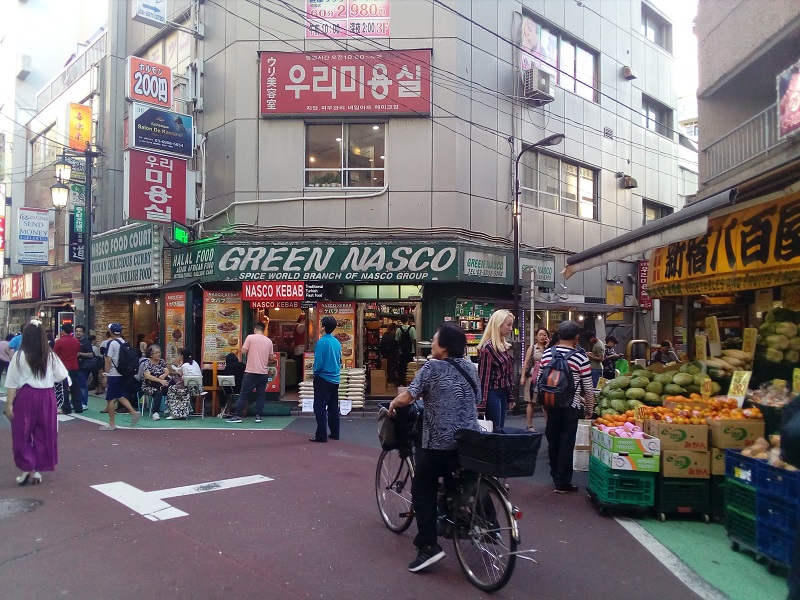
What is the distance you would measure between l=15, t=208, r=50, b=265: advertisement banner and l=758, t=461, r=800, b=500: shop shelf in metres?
22.7

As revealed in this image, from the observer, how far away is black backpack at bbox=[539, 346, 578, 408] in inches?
253

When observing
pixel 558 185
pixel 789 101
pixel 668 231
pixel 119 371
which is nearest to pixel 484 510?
pixel 668 231

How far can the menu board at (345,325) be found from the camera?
13406 millimetres

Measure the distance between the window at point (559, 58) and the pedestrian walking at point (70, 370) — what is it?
1232 cm

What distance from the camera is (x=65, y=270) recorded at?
21.2 m

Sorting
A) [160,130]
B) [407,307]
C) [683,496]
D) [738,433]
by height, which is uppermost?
[160,130]

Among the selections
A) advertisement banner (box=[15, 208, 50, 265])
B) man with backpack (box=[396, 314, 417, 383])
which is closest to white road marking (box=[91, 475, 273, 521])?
man with backpack (box=[396, 314, 417, 383])

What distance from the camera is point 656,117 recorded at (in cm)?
2144

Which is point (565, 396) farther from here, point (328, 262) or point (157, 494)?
point (328, 262)

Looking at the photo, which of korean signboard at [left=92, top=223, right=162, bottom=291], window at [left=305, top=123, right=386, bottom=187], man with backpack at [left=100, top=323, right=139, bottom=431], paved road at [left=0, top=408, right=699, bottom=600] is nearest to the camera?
paved road at [left=0, top=408, right=699, bottom=600]

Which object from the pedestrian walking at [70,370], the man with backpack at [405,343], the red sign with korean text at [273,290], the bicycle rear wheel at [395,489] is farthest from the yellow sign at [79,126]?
the bicycle rear wheel at [395,489]

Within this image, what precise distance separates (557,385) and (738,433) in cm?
171

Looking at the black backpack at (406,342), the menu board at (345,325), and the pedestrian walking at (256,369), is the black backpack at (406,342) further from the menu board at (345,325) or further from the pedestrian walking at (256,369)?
the pedestrian walking at (256,369)

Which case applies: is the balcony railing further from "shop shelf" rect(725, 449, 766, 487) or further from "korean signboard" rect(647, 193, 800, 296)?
"shop shelf" rect(725, 449, 766, 487)
